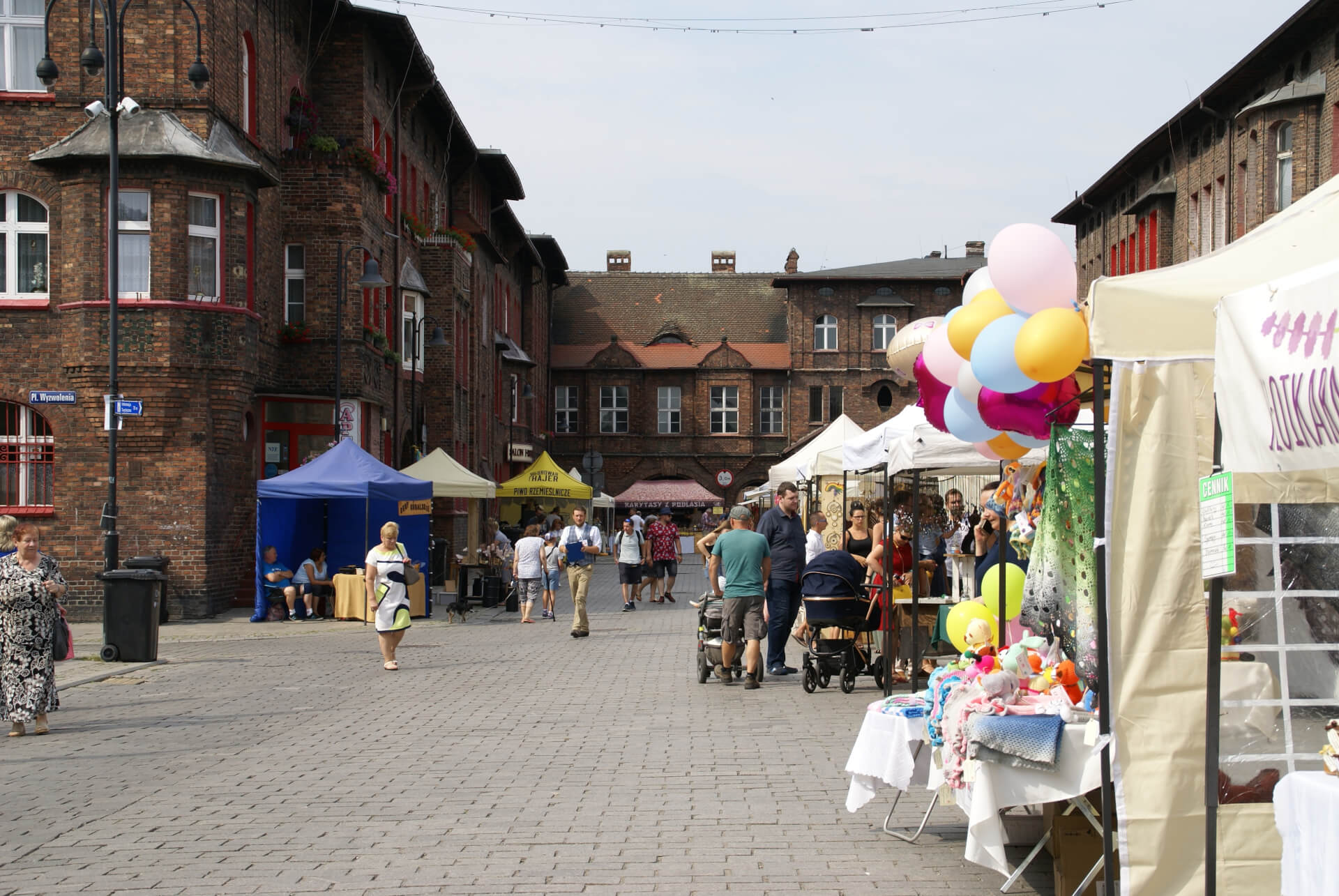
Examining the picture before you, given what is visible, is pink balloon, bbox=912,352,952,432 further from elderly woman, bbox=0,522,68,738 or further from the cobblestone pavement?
elderly woman, bbox=0,522,68,738

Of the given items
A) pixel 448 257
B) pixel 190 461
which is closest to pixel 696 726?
pixel 190 461

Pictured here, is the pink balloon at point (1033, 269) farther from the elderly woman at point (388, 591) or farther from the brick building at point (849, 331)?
the brick building at point (849, 331)

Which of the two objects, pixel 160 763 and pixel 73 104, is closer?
pixel 160 763

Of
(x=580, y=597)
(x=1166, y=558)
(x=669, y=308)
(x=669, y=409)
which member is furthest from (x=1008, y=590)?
(x=669, y=308)

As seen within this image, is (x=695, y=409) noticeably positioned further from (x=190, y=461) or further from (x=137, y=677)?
(x=137, y=677)

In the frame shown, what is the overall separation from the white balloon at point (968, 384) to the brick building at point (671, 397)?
6139 centimetres

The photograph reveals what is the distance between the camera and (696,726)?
458 inches

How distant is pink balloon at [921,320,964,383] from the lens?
8.36 metres

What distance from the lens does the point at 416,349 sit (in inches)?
1275

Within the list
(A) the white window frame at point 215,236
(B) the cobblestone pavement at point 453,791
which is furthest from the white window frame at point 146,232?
(B) the cobblestone pavement at point 453,791

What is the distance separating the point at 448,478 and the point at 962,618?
21.2 metres

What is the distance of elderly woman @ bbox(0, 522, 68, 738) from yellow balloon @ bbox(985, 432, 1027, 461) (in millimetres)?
7518

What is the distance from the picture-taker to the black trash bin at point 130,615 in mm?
16422

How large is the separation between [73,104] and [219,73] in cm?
236
